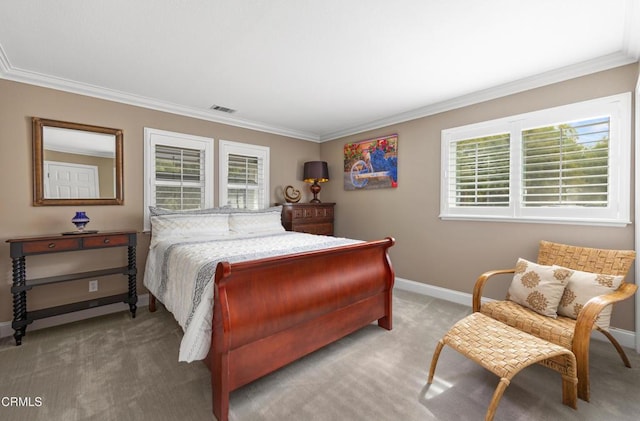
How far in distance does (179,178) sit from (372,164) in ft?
8.90

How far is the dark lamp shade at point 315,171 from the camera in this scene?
15.0 ft

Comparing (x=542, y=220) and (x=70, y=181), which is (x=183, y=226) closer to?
(x=70, y=181)

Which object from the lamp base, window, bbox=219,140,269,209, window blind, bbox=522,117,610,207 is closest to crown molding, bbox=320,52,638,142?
window blind, bbox=522,117,610,207

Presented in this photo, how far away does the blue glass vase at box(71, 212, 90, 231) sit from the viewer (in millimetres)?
2742

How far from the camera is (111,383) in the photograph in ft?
6.19

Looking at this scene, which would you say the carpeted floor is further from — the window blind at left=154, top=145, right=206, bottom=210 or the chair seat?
the window blind at left=154, top=145, right=206, bottom=210

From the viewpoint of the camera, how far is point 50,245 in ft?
8.21

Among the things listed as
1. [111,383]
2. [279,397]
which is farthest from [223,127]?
[279,397]

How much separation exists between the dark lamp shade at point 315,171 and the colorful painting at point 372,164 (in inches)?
14.1

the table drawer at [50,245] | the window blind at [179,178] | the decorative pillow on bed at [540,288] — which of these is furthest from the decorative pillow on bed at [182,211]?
the decorative pillow on bed at [540,288]

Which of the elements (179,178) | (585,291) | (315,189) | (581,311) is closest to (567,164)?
(585,291)

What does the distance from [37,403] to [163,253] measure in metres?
1.29

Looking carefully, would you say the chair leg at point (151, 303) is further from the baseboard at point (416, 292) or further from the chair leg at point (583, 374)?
the chair leg at point (583, 374)

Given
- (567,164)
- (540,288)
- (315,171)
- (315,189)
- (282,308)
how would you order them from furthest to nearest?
(315,189) < (315,171) < (567,164) < (540,288) < (282,308)
